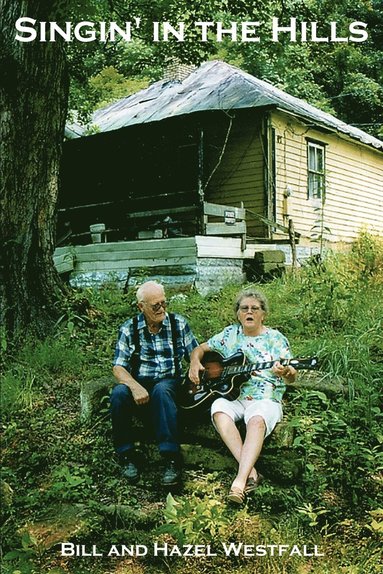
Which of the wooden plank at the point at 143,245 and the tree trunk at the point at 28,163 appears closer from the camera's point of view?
the tree trunk at the point at 28,163

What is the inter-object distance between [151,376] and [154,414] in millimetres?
338

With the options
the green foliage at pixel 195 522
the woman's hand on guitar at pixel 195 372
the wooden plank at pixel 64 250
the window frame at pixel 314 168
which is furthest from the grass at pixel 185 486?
the window frame at pixel 314 168

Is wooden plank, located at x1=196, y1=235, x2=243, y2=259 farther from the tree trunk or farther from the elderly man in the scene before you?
the elderly man

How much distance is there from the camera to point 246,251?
1180 cm

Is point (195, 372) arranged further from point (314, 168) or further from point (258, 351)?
point (314, 168)

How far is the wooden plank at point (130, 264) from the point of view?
10541 mm

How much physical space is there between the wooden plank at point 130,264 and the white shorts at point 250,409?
254 inches

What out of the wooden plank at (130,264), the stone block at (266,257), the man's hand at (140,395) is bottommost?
the man's hand at (140,395)

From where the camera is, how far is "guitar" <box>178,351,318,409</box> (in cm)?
412

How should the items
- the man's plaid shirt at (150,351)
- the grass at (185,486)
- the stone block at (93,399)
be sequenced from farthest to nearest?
the stone block at (93,399), the man's plaid shirt at (150,351), the grass at (185,486)

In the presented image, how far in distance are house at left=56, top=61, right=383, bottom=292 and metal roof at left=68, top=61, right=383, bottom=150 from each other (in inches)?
1.7

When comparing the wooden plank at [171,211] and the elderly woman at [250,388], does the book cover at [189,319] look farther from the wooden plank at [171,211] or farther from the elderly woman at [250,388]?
the elderly woman at [250,388]

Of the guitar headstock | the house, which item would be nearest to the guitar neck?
the guitar headstock

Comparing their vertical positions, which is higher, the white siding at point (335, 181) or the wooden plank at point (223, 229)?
the white siding at point (335, 181)
